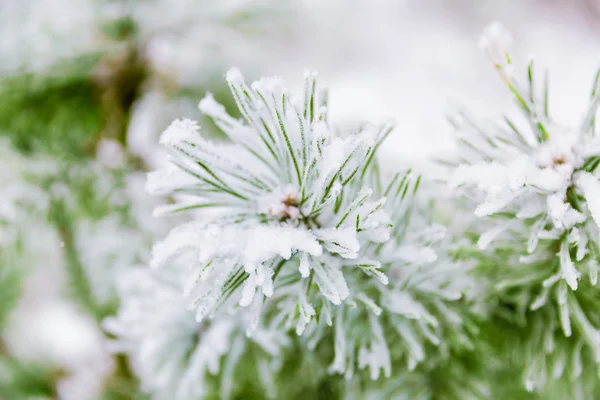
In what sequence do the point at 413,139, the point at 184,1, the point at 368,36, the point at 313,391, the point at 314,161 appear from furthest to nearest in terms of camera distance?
the point at 368,36, the point at 413,139, the point at 184,1, the point at 313,391, the point at 314,161

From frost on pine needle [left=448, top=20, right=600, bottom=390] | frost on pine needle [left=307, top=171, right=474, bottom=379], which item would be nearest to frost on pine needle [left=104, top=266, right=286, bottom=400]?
frost on pine needle [left=307, top=171, right=474, bottom=379]

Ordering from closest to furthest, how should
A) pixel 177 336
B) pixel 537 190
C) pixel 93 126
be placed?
pixel 537 190 → pixel 177 336 → pixel 93 126

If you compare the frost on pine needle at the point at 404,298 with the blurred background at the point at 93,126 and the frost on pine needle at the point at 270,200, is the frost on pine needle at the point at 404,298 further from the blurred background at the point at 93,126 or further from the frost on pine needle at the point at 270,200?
the blurred background at the point at 93,126

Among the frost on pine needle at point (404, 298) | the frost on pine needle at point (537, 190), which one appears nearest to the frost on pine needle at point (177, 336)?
the frost on pine needle at point (404, 298)

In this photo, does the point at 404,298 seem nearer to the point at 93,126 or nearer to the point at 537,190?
the point at 537,190

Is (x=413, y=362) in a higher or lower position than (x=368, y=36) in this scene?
lower

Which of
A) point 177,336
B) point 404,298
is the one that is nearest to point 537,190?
point 404,298

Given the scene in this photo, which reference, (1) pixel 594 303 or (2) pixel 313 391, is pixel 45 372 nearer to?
(2) pixel 313 391

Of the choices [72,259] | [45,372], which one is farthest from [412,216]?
[45,372]
